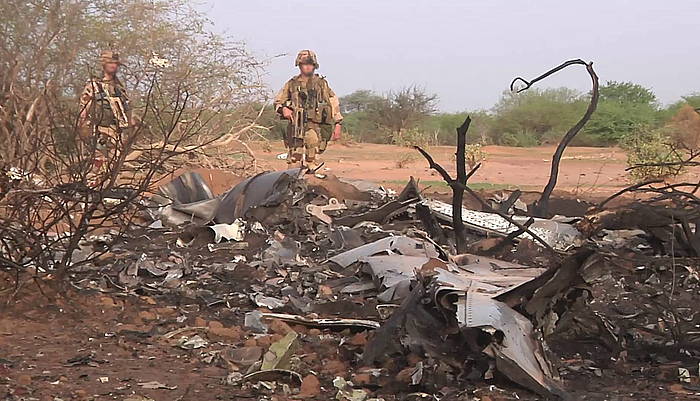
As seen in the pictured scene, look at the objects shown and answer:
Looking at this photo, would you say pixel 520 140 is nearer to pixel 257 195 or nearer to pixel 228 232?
pixel 257 195

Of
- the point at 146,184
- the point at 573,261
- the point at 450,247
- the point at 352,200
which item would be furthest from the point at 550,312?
the point at 352,200

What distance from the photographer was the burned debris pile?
3311 mm

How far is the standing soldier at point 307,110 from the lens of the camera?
11.0 meters

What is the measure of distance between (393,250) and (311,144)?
581 centimetres

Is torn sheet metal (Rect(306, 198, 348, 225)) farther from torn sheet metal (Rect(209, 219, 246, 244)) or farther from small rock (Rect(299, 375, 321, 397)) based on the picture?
small rock (Rect(299, 375, 321, 397))

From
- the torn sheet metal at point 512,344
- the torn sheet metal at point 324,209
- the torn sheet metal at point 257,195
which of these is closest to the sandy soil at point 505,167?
the torn sheet metal at point 324,209

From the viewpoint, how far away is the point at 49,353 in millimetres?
3689

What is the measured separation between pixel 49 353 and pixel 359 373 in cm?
141

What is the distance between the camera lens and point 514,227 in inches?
258

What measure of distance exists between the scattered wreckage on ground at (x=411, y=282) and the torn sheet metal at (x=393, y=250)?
0.02m

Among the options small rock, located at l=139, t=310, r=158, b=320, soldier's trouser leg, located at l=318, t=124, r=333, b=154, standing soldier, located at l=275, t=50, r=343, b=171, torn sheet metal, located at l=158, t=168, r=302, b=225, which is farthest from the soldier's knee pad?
small rock, located at l=139, t=310, r=158, b=320

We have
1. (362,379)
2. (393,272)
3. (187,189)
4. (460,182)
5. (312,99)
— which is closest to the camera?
(362,379)

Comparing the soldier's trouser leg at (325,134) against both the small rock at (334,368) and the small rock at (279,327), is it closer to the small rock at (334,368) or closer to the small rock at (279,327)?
the small rock at (279,327)

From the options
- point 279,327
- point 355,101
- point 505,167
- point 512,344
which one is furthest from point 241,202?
point 355,101
